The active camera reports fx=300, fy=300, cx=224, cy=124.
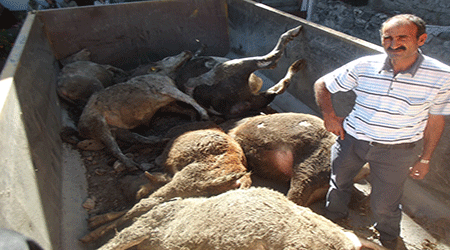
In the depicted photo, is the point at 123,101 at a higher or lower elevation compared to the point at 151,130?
higher

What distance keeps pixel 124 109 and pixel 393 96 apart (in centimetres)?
282

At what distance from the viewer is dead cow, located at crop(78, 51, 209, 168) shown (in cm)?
345

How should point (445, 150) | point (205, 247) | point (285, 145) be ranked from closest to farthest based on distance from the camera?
point (205, 247) → point (445, 150) → point (285, 145)

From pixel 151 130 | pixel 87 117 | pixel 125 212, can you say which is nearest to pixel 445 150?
pixel 125 212

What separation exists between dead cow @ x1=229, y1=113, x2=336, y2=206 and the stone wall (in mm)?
4196

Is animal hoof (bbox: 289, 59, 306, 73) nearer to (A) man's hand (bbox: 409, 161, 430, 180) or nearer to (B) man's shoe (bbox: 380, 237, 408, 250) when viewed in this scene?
(A) man's hand (bbox: 409, 161, 430, 180)

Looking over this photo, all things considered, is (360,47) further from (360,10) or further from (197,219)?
(360,10)

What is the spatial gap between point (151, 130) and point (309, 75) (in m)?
2.26

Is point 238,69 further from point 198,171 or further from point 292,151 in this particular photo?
point 198,171

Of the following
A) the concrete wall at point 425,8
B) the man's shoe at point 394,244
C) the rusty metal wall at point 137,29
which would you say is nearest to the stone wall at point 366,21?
the concrete wall at point 425,8

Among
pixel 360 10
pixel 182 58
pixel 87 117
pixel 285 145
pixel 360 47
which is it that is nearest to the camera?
pixel 285 145

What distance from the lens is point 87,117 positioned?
11.4 ft

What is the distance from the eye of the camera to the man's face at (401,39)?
6.01 ft

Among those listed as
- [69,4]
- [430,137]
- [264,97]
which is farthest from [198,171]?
[69,4]
